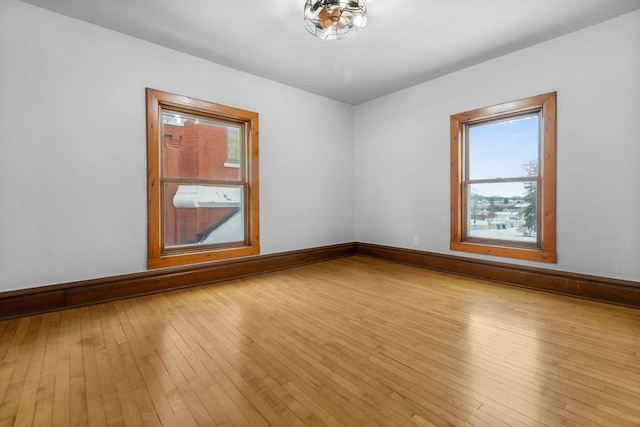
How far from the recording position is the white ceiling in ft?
8.28

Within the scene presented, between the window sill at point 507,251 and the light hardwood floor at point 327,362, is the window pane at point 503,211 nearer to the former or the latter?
the window sill at point 507,251

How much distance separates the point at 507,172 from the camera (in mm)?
3527

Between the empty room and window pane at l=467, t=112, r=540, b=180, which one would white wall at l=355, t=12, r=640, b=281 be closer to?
the empty room

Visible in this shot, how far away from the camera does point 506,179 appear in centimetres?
351

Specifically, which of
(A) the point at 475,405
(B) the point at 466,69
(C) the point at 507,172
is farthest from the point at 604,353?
(B) the point at 466,69

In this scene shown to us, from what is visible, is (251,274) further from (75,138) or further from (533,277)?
(533,277)

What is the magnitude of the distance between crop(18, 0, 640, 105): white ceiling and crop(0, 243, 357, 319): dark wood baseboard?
2557mm

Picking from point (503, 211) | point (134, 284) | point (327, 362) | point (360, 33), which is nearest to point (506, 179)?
point (503, 211)

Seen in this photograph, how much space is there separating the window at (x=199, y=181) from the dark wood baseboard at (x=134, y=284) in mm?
128

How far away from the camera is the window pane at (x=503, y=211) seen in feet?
11.0

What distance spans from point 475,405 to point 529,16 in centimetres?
332

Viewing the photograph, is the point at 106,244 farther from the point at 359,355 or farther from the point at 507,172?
the point at 507,172

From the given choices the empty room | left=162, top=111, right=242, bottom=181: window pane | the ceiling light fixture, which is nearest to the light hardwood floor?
the empty room

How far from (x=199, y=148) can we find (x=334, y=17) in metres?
2.20
